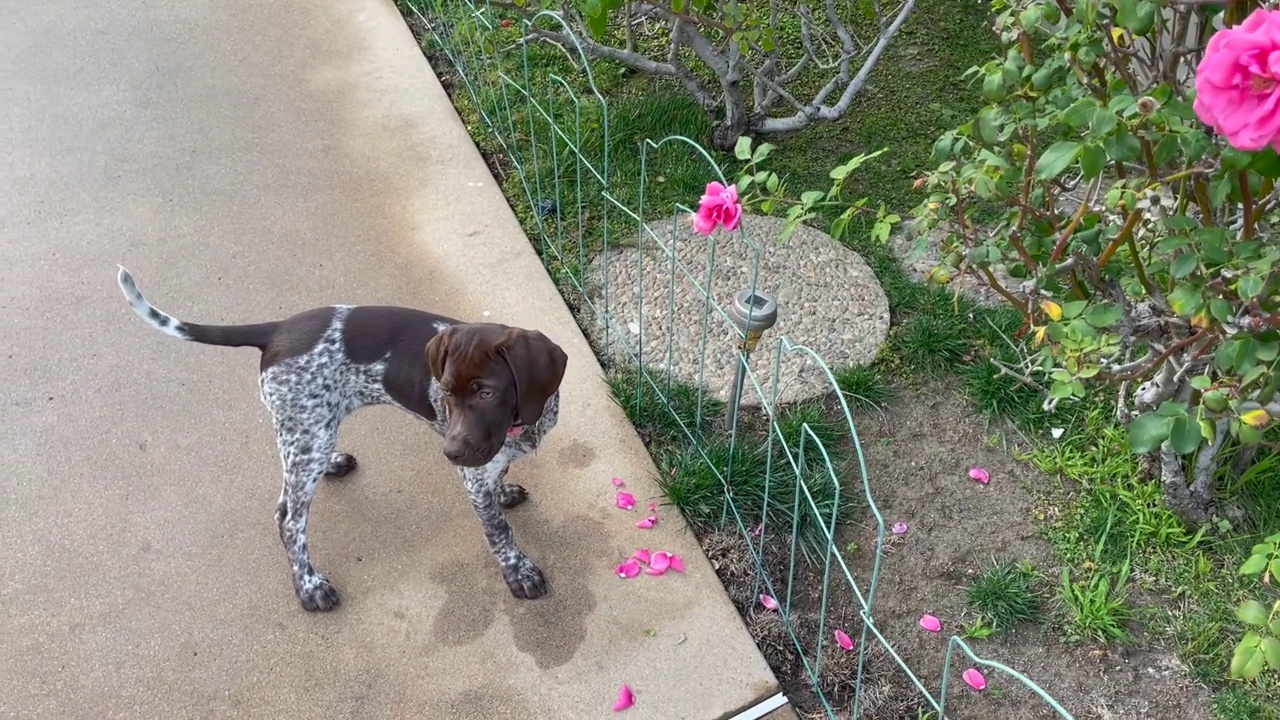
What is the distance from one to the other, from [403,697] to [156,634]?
819 mm

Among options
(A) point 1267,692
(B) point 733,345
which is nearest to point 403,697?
(B) point 733,345

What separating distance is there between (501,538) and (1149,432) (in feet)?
6.18

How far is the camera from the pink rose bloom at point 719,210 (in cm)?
276

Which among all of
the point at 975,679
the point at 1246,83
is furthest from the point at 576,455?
the point at 1246,83

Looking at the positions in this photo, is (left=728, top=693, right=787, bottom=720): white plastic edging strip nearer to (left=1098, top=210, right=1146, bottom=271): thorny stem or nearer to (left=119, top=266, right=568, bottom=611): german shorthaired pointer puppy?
(left=119, top=266, right=568, bottom=611): german shorthaired pointer puppy

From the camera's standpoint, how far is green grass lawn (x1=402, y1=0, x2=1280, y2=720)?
125 inches

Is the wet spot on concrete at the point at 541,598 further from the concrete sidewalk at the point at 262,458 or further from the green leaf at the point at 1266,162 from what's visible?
the green leaf at the point at 1266,162

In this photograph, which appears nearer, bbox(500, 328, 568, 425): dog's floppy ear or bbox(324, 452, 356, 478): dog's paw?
bbox(500, 328, 568, 425): dog's floppy ear

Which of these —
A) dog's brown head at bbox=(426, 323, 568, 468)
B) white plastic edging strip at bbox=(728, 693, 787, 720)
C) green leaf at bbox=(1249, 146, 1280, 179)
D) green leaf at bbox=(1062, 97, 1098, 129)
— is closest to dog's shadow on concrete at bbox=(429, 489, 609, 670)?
white plastic edging strip at bbox=(728, 693, 787, 720)

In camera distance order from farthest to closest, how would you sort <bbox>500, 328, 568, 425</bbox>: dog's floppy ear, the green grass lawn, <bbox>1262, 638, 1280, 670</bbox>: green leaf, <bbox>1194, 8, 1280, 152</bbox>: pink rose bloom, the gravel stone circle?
the gravel stone circle < the green grass lawn < <bbox>500, 328, 568, 425</bbox>: dog's floppy ear < <bbox>1262, 638, 1280, 670</bbox>: green leaf < <bbox>1194, 8, 1280, 152</bbox>: pink rose bloom

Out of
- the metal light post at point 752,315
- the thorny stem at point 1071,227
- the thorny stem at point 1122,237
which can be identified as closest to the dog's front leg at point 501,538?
the metal light post at point 752,315

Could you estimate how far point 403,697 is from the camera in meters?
2.99

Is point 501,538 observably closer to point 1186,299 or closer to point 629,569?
point 629,569

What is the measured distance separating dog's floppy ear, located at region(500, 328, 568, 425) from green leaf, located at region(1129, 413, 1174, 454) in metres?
1.42
